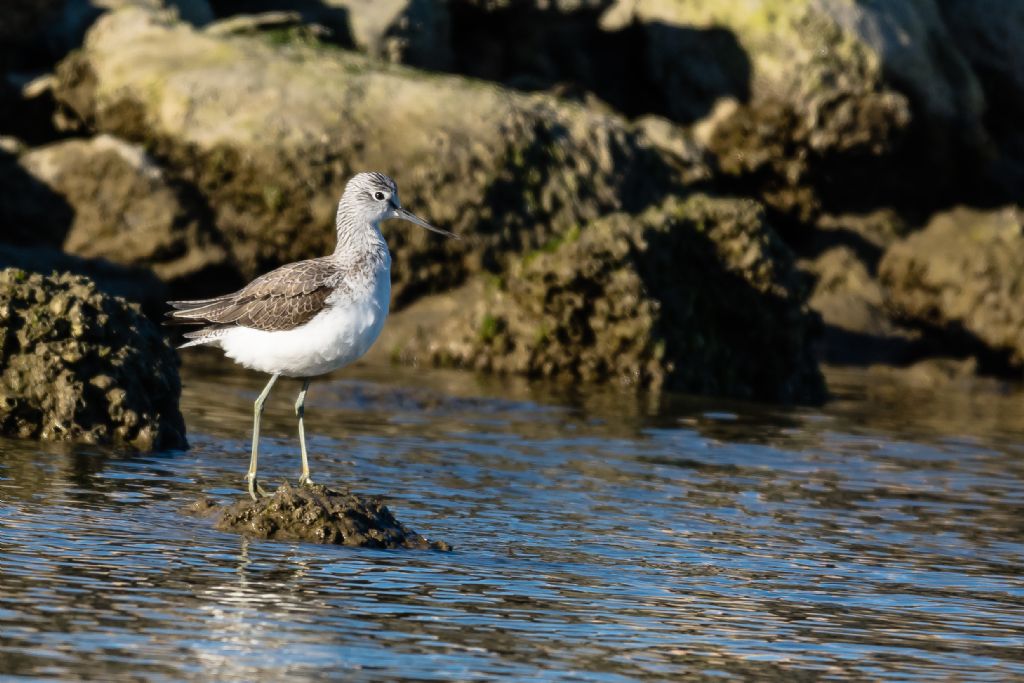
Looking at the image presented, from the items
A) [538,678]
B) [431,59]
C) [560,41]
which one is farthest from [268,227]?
[538,678]

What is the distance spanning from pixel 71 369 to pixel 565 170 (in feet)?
37.0

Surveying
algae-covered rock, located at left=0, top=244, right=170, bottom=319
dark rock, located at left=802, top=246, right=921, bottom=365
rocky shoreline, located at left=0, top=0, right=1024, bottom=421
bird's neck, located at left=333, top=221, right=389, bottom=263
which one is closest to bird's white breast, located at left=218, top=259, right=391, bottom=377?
bird's neck, located at left=333, top=221, right=389, bottom=263

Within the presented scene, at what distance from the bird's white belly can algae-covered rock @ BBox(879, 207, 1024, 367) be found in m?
16.4

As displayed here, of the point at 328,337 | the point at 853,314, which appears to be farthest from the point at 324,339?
the point at 853,314

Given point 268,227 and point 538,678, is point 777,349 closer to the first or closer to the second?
point 268,227

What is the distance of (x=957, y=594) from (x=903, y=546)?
150cm

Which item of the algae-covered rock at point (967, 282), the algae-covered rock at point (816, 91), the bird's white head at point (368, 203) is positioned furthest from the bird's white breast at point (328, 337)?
the algae-covered rock at point (816, 91)

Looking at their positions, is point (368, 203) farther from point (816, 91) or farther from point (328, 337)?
point (816, 91)

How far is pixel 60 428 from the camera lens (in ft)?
40.8

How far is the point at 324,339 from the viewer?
1058cm

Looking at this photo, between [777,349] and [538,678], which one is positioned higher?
[777,349]

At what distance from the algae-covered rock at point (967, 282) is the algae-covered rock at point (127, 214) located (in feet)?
36.1

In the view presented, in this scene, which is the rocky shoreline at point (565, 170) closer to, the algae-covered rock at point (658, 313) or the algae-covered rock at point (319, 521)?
the algae-covered rock at point (658, 313)

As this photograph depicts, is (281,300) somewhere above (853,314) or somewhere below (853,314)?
below
